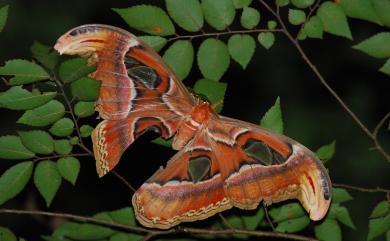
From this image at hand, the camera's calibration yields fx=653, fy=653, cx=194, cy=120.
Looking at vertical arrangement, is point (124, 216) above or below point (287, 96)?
above

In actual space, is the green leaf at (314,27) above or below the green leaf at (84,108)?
above

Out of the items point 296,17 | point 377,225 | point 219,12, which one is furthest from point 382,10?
point 377,225

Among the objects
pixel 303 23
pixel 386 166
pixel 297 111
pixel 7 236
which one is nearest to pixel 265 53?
pixel 297 111

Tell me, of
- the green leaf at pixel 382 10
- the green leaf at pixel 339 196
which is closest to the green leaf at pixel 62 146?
the green leaf at pixel 339 196

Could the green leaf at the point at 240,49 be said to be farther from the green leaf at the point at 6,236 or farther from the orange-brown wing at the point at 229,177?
the green leaf at the point at 6,236

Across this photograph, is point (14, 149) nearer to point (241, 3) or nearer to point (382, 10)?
point (241, 3)

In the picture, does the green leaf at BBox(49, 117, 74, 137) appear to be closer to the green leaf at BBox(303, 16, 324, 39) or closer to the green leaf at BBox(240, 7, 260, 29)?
the green leaf at BBox(240, 7, 260, 29)

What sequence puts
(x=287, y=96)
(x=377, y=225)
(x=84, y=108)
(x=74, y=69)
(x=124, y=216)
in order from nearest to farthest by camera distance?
1. (x=74, y=69)
2. (x=84, y=108)
3. (x=377, y=225)
4. (x=124, y=216)
5. (x=287, y=96)

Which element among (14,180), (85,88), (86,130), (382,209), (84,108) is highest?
(85,88)
